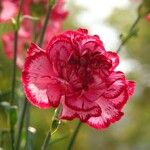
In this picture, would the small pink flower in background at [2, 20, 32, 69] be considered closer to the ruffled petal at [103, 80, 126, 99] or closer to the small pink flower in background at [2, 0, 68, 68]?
the small pink flower in background at [2, 0, 68, 68]

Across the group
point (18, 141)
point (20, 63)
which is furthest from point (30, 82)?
point (20, 63)

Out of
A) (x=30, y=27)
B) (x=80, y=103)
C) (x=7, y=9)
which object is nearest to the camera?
(x=80, y=103)

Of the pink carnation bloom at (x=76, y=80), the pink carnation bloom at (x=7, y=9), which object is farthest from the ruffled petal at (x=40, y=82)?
the pink carnation bloom at (x=7, y=9)

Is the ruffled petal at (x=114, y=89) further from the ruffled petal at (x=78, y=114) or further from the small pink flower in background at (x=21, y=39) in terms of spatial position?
the small pink flower in background at (x=21, y=39)

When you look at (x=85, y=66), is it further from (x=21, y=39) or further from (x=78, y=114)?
(x=21, y=39)

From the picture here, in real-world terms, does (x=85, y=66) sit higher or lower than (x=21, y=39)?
higher

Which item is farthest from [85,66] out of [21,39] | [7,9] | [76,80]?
[21,39]

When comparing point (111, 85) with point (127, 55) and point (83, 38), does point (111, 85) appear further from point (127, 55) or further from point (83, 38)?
point (127, 55)
